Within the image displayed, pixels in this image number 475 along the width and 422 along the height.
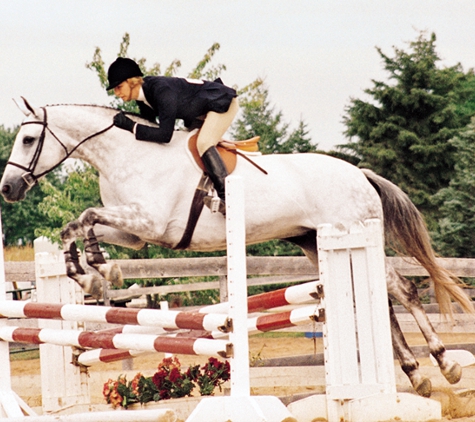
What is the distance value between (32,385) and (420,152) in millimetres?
11317

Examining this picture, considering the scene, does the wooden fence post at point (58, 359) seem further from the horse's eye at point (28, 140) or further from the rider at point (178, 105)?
the rider at point (178, 105)

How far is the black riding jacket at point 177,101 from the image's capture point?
482cm

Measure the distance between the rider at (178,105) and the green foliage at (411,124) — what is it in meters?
12.6

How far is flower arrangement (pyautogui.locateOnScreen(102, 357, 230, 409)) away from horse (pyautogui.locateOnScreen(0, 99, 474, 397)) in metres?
0.77

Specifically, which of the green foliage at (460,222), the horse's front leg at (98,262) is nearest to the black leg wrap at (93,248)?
the horse's front leg at (98,262)

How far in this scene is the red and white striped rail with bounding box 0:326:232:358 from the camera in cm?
366

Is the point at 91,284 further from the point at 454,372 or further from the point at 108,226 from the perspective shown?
the point at 454,372

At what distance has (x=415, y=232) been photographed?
566 centimetres

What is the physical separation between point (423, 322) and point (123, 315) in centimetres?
211

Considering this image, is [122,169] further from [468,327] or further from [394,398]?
[468,327]

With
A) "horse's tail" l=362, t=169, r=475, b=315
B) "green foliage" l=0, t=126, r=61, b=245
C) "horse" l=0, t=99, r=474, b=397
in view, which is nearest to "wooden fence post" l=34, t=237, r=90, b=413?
"horse" l=0, t=99, r=474, b=397

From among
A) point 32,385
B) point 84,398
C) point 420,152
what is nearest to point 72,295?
point 84,398

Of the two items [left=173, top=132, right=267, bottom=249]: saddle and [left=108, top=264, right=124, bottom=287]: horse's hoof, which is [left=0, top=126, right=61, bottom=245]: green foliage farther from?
[left=108, top=264, right=124, bottom=287]: horse's hoof

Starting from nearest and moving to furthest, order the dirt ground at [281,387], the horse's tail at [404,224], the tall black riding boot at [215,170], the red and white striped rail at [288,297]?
1. the red and white striped rail at [288,297]
2. the tall black riding boot at [215,170]
3. the dirt ground at [281,387]
4. the horse's tail at [404,224]
